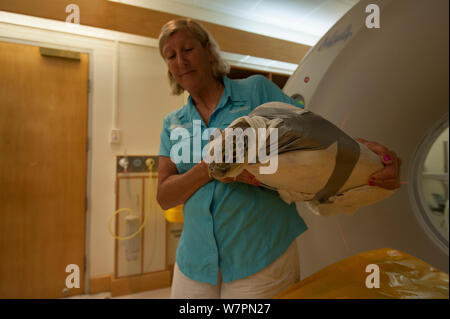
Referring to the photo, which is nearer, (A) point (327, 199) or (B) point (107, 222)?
(A) point (327, 199)

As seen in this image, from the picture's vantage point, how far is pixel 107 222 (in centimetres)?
54

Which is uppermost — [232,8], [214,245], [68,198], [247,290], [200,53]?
[232,8]

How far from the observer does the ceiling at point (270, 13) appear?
48cm

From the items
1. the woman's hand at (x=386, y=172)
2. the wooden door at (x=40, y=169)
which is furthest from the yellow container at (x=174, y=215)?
the woman's hand at (x=386, y=172)

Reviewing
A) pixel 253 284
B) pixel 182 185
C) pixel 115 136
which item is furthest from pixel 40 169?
pixel 253 284

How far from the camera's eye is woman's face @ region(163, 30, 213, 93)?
17.1 inches

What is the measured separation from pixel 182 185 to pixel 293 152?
0.89 ft

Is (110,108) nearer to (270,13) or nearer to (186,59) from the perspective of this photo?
(186,59)

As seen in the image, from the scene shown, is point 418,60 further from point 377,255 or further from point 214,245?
point 214,245

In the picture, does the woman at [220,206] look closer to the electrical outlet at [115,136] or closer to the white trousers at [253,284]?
the white trousers at [253,284]

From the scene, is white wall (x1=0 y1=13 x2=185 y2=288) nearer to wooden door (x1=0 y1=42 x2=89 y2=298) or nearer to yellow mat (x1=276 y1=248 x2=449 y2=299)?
wooden door (x1=0 y1=42 x2=89 y2=298)

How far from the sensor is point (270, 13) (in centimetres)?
52
